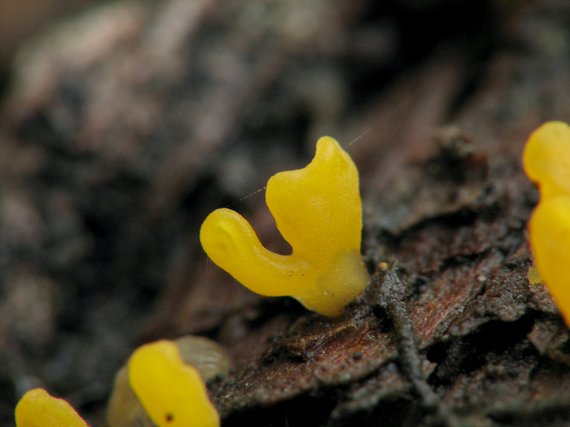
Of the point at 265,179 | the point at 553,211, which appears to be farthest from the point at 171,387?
the point at 265,179

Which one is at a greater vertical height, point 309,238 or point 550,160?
point 309,238

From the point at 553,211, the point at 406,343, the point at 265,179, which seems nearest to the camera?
the point at 553,211

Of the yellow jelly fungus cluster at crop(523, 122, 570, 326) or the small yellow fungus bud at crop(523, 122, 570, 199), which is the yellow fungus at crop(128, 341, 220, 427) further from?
the small yellow fungus bud at crop(523, 122, 570, 199)

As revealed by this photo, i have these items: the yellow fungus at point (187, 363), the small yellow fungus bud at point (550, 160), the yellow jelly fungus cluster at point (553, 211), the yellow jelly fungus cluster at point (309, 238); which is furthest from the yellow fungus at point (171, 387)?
the small yellow fungus bud at point (550, 160)

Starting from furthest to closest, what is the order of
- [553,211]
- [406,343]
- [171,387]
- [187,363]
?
1. [187,363]
2. [406,343]
3. [171,387]
4. [553,211]

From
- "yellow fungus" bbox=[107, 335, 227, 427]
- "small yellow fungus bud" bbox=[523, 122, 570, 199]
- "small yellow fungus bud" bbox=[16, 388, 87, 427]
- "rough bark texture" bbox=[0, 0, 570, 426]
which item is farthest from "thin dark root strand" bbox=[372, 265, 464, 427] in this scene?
"small yellow fungus bud" bbox=[16, 388, 87, 427]

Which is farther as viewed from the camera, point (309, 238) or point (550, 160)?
point (309, 238)

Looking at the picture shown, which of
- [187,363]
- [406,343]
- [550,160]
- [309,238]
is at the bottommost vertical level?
[406,343]

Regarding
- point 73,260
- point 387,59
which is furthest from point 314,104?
point 73,260

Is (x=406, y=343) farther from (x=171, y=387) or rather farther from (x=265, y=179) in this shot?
(x=265, y=179)
